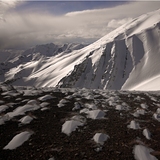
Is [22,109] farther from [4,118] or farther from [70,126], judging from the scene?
[70,126]

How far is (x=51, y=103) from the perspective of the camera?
15.3 meters

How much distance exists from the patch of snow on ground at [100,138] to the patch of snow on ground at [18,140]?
12.6ft

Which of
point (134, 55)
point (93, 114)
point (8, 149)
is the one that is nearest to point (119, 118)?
point (93, 114)

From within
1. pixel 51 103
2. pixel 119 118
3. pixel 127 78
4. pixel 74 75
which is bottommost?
pixel 127 78

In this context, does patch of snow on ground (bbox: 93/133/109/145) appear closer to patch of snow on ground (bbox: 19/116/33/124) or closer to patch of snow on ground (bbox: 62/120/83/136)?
patch of snow on ground (bbox: 62/120/83/136)

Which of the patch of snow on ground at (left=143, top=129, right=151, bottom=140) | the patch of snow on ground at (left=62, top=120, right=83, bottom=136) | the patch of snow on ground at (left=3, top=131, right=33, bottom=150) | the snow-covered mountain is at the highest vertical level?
the patch of snow on ground at (left=3, top=131, right=33, bottom=150)

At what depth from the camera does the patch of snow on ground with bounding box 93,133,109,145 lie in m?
8.66

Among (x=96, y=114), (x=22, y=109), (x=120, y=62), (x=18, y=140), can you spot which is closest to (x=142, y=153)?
(x=96, y=114)

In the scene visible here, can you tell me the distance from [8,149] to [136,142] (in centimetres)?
676

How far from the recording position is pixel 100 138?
8875mm

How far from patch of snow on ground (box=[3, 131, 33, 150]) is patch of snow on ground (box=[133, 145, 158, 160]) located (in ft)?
19.2

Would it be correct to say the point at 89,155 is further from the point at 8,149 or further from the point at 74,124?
the point at 8,149

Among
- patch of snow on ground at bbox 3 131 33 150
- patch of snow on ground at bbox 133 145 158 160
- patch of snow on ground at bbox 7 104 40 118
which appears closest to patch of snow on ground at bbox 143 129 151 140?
patch of snow on ground at bbox 133 145 158 160

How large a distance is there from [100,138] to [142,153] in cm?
227
